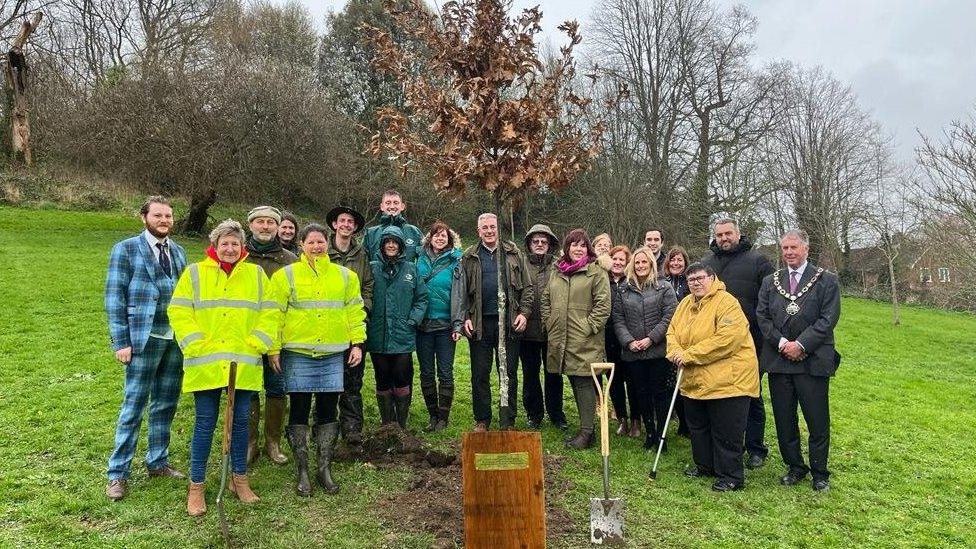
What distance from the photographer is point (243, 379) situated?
4230 mm

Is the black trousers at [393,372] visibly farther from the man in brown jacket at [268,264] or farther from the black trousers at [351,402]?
the man in brown jacket at [268,264]

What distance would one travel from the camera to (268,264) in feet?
16.8

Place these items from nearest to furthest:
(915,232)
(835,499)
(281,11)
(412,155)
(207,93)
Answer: (412,155)
(835,499)
(207,93)
(915,232)
(281,11)

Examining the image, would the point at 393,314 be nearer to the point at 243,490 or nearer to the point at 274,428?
the point at 274,428

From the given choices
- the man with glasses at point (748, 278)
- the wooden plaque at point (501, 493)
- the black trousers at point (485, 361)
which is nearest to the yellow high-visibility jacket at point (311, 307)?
the wooden plaque at point (501, 493)

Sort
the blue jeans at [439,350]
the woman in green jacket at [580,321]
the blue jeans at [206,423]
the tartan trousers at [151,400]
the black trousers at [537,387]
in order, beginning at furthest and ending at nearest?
1. the black trousers at [537,387]
2. the blue jeans at [439,350]
3. the woman in green jacket at [580,321]
4. the tartan trousers at [151,400]
5. the blue jeans at [206,423]

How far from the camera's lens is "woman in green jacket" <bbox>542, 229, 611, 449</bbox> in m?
5.77

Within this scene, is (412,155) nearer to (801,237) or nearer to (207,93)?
(801,237)

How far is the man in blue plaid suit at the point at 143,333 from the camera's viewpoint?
173 inches

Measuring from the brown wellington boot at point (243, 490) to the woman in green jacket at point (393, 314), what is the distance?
5.19 ft

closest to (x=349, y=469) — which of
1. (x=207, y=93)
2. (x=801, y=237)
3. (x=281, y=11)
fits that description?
(x=801, y=237)

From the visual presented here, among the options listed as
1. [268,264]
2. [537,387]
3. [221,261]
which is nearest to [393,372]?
[268,264]

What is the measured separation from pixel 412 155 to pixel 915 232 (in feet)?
73.7

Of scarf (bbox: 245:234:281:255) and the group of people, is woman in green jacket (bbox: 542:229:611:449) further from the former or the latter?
scarf (bbox: 245:234:281:255)
